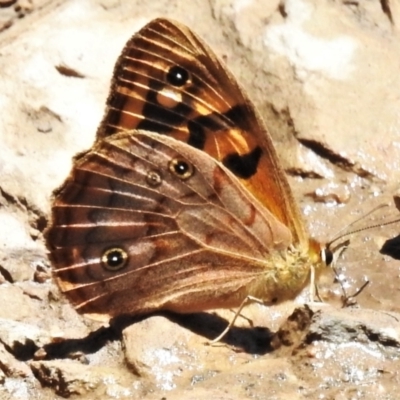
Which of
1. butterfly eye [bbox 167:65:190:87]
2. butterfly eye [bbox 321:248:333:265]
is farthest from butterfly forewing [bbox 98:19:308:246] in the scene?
butterfly eye [bbox 321:248:333:265]

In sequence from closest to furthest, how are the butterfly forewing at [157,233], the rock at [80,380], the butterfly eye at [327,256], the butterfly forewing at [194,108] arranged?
the rock at [80,380] → the butterfly forewing at [157,233] → the butterfly forewing at [194,108] → the butterfly eye at [327,256]

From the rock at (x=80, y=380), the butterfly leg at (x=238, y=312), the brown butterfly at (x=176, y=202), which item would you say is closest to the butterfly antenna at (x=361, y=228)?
the brown butterfly at (x=176, y=202)

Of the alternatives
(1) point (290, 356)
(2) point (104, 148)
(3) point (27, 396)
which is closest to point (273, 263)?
(1) point (290, 356)

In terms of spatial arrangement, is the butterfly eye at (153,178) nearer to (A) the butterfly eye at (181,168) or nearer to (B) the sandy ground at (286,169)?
(A) the butterfly eye at (181,168)

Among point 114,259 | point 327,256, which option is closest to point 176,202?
point 114,259

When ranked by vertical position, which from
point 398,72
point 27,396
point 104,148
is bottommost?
point 27,396

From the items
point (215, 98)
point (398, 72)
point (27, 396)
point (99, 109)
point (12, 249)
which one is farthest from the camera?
point (398, 72)

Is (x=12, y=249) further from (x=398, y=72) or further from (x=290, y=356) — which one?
(x=398, y=72)
